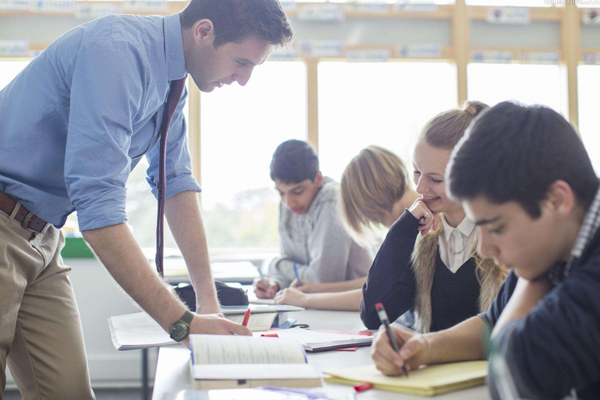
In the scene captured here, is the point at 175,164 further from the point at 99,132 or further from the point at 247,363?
the point at 247,363

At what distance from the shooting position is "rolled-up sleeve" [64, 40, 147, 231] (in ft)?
3.41

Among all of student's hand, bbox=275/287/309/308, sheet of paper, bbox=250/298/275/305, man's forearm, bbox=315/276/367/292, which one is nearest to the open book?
student's hand, bbox=275/287/309/308

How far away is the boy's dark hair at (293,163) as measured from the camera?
2330 mm

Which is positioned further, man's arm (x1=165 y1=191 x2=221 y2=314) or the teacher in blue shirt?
man's arm (x1=165 y1=191 x2=221 y2=314)

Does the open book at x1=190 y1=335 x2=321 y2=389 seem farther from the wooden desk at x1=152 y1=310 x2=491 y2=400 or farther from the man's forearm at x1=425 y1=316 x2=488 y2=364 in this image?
the man's forearm at x1=425 y1=316 x2=488 y2=364

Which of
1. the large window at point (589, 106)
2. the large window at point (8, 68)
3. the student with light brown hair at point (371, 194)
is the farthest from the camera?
the large window at point (589, 106)

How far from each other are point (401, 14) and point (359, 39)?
1.13 ft

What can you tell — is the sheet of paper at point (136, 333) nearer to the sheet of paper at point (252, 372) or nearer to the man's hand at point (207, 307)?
the man's hand at point (207, 307)

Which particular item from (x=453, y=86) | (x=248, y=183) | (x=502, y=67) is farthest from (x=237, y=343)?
(x=502, y=67)

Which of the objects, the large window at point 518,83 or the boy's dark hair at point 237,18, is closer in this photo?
the boy's dark hair at point 237,18

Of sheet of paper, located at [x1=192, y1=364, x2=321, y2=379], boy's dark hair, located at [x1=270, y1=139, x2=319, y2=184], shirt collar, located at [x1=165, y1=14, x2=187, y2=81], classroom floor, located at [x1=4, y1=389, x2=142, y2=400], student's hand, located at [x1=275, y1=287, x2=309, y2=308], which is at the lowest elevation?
classroom floor, located at [x1=4, y1=389, x2=142, y2=400]

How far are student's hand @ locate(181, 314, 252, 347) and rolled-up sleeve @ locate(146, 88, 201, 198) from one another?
2.07 feet

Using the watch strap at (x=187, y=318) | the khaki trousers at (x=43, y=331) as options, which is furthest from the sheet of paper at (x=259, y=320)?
the khaki trousers at (x=43, y=331)

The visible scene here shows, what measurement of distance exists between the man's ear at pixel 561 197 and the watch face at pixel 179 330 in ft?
2.30
